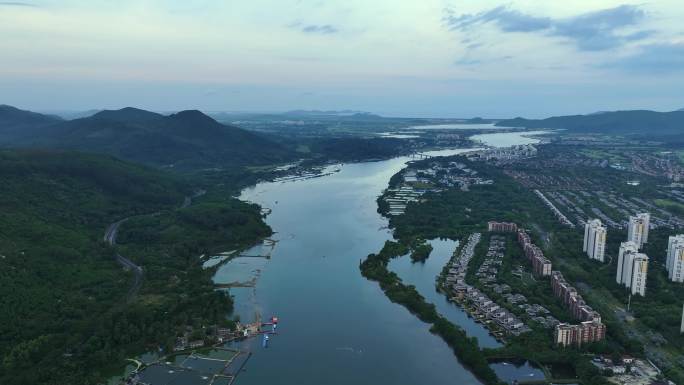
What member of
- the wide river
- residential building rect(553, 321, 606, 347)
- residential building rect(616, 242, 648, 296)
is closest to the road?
the wide river

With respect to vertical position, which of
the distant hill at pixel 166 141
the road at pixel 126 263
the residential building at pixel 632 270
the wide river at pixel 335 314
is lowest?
the wide river at pixel 335 314

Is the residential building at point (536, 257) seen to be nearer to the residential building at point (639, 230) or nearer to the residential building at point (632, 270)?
the residential building at point (632, 270)

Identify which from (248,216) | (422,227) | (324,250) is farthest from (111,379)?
(422,227)

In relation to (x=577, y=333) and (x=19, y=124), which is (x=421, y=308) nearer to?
(x=577, y=333)

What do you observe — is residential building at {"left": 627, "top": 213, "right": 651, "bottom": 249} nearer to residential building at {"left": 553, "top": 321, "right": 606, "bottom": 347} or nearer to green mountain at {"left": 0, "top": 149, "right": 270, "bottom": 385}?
residential building at {"left": 553, "top": 321, "right": 606, "bottom": 347}

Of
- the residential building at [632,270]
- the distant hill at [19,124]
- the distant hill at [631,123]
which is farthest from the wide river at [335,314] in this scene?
the distant hill at [631,123]
